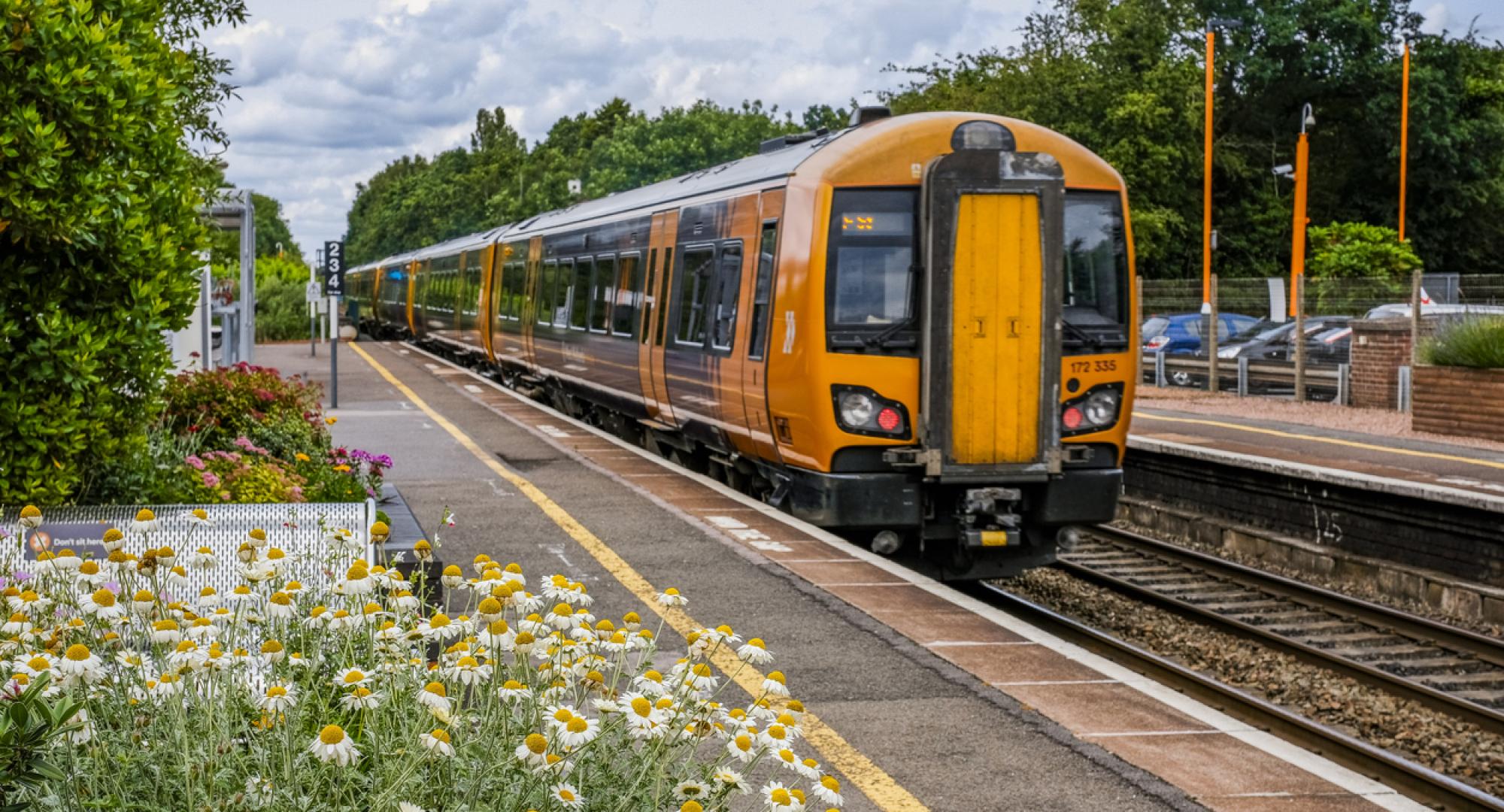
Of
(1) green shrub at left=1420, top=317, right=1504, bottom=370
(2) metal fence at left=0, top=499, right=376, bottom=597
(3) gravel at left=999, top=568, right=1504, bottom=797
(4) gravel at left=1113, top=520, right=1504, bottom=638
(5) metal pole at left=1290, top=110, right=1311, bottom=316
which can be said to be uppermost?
(5) metal pole at left=1290, top=110, right=1311, bottom=316

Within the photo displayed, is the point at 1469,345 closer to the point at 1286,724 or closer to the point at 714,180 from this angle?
the point at 714,180

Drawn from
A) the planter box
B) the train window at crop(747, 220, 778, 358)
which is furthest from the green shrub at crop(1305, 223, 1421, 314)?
the train window at crop(747, 220, 778, 358)

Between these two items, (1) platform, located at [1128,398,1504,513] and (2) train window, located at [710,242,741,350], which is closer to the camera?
(2) train window, located at [710,242,741,350]

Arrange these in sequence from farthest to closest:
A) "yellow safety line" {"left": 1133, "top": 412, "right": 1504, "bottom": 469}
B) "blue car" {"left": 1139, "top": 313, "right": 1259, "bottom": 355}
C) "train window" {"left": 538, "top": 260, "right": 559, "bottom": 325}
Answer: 1. "blue car" {"left": 1139, "top": 313, "right": 1259, "bottom": 355}
2. "train window" {"left": 538, "top": 260, "right": 559, "bottom": 325}
3. "yellow safety line" {"left": 1133, "top": 412, "right": 1504, "bottom": 469}

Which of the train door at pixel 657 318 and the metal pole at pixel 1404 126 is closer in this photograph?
the train door at pixel 657 318

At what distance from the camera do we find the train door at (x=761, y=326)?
11773 mm

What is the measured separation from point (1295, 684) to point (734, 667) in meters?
4.68

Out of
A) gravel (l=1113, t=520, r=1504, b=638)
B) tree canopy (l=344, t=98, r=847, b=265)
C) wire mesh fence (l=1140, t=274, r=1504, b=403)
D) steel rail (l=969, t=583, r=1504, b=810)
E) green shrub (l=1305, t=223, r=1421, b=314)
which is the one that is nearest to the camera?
steel rail (l=969, t=583, r=1504, b=810)

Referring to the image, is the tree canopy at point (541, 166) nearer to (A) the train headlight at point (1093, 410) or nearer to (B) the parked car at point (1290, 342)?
(B) the parked car at point (1290, 342)

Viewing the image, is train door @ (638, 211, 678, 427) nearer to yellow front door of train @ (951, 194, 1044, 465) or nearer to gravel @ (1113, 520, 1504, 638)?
yellow front door of train @ (951, 194, 1044, 465)

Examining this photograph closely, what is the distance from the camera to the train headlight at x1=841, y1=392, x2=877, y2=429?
10898 millimetres

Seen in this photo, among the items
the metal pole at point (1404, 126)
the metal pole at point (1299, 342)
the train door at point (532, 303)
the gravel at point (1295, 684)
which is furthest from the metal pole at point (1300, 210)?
the gravel at point (1295, 684)

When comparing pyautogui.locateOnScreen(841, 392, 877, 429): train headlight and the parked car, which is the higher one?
the parked car

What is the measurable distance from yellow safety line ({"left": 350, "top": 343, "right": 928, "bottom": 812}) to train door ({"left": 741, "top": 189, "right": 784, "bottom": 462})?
5.13 ft
